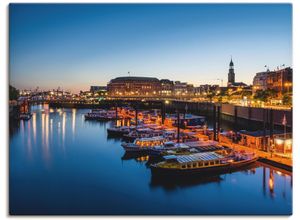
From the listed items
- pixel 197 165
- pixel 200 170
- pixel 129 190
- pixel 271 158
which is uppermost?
pixel 271 158

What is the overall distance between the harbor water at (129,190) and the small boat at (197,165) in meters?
0.26

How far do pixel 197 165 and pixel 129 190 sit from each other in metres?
2.48

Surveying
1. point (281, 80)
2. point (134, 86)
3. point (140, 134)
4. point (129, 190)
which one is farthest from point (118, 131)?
point (134, 86)

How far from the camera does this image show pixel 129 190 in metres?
7.57

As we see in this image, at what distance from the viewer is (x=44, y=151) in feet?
41.6

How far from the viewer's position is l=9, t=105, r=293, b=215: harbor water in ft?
20.8

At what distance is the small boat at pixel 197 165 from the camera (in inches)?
332

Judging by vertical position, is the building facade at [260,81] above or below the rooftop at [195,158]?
above

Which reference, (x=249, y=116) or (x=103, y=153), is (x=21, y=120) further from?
(x=249, y=116)

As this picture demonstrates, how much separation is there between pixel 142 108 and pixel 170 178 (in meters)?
34.8

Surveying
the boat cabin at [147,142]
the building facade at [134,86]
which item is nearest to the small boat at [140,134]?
the boat cabin at [147,142]

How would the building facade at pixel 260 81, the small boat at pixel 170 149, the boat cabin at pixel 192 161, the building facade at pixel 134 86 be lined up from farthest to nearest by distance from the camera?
the building facade at pixel 134 86 < the building facade at pixel 260 81 < the small boat at pixel 170 149 < the boat cabin at pixel 192 161

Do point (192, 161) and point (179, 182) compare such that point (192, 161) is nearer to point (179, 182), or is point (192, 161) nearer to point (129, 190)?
point (179, 182)

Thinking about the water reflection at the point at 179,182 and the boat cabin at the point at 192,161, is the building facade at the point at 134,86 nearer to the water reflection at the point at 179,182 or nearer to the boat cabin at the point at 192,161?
the boat cabin at the point at 192,161
